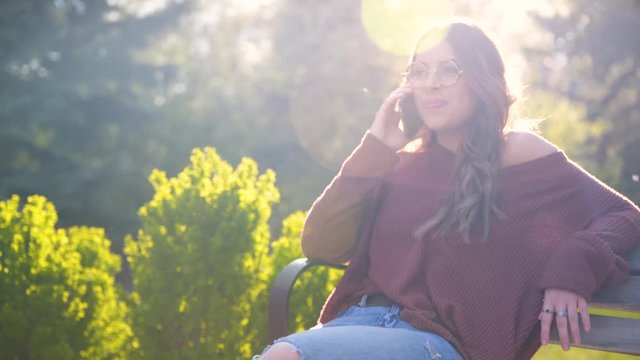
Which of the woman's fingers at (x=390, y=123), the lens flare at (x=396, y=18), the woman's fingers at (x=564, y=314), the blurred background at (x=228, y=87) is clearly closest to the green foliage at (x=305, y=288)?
the woman's fingers at (x=390, y=123)

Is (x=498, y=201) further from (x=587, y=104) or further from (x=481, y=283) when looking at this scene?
(x=587, y=104)

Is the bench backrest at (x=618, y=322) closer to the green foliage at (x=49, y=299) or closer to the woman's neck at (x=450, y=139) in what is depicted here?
the woman's neck at (x=450, y=139)

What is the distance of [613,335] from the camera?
2236 mm

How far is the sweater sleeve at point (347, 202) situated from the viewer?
278cm

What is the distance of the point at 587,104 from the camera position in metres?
16.6

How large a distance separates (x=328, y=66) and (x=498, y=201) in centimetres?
1394

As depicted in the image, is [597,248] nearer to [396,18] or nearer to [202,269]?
[202,269]

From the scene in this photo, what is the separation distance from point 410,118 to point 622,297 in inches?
39.5

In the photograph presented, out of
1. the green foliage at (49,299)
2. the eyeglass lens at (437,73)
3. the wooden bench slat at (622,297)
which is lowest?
the wooden bench slat at (622,297)

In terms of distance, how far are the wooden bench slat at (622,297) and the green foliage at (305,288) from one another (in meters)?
1.78

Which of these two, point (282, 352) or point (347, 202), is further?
point (347, 202)

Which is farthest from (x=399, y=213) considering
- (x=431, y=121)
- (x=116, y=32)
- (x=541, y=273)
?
(x=116, y=32)

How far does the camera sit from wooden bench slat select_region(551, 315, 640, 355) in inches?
86.3

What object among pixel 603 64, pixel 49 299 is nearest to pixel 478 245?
pixel 49 299
